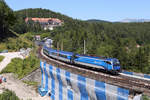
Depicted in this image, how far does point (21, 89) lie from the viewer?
30.7 metres

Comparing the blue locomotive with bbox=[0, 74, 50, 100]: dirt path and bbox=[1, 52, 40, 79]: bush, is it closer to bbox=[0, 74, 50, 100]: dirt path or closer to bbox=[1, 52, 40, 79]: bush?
bbox=[0, 74, 50, 100]: dirt path

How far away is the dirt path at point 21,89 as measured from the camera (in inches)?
1111

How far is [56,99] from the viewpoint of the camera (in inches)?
1026

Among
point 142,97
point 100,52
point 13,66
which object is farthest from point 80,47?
point 142,97

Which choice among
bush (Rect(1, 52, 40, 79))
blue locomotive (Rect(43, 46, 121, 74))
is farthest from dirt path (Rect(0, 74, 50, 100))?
blue locomotive (Rect(43, 46, 121, 74))

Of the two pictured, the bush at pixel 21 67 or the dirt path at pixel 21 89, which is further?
the bush at pixel 21 67

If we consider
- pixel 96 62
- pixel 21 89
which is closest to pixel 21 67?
pixel 21 89

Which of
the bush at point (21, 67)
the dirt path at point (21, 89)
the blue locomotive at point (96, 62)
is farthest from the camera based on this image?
the bush at point (21, 67)

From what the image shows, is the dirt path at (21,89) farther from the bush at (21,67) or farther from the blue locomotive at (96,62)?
the blue locomotive at (96,62)

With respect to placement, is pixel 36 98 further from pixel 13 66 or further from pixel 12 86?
pixel 13 66

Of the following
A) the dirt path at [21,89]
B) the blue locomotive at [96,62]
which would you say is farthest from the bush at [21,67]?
the blue locomotive at [96,62]

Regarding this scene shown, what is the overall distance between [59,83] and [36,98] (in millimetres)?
6025

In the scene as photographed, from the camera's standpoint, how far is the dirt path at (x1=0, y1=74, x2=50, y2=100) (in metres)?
28.2

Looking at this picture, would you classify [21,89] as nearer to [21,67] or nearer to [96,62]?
[21,67]
